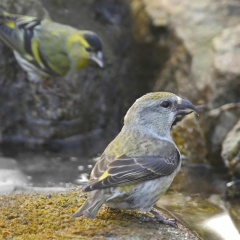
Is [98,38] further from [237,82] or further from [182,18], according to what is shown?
[237,82]

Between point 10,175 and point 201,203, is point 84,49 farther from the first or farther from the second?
point 201,203

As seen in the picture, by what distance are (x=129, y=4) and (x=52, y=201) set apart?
5498mm

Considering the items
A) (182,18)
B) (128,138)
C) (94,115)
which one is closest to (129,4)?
(182,18)

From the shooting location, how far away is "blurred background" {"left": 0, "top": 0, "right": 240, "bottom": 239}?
8.75 metres

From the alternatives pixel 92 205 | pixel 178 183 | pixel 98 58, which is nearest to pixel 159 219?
pixel 92 205

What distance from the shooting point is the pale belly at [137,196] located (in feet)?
17.0

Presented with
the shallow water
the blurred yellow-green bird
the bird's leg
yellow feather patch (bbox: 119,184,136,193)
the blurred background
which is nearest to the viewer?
yellow feather patch (bbox: 119,184,136,193)

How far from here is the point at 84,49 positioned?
9.78 meters

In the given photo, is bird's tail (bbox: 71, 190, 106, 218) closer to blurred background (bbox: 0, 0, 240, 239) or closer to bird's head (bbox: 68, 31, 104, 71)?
blurred background (bbox: 0, 0, 240, 239)

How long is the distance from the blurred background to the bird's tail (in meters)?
3.11

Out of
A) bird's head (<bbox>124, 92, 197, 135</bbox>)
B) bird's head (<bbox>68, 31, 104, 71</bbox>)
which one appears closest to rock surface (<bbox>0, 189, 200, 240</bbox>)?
bird's head (<bbox>124, 92, 197, 135</bbox>)

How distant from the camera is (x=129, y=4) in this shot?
10.6 metres

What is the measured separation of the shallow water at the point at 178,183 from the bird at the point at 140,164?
852 mm

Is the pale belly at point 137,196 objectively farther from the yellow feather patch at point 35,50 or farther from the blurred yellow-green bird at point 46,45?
the yellow feather patch at point 35,50
